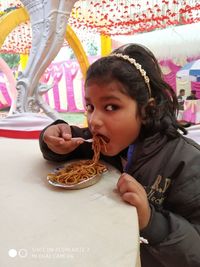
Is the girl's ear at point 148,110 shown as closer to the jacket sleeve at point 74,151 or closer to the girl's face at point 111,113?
the girl's face at point 111,113

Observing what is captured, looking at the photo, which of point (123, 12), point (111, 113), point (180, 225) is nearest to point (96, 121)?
point (111, 113)

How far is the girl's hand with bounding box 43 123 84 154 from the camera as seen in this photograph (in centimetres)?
72

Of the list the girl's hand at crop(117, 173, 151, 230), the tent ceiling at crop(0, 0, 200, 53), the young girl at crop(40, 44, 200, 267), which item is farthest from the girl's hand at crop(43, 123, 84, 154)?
the tent ceiling at crop(0, 0, 200, 53)

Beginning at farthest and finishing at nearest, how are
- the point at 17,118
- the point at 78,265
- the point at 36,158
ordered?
the point at 17,118, the point at 36,158, the point at 78,265

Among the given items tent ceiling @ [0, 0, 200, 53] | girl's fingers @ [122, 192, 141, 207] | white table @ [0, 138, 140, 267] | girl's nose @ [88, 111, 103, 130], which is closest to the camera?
white table @ [0, 138, 140, 267]

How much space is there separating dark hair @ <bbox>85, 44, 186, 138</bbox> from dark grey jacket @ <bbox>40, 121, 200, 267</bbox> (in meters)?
0.04

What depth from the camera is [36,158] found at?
770 millimetres

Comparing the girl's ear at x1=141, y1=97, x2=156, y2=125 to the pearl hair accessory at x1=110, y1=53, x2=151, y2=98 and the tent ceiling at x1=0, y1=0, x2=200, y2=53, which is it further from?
the tent ceiling at x1=0, y1=0, x2=200, y2=53

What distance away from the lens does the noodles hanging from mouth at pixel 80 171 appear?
581 millimetres

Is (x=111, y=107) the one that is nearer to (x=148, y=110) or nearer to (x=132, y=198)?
(x=148, y=110)

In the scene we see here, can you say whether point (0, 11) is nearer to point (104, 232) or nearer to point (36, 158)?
point (36, 158)

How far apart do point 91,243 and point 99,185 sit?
0.69ft

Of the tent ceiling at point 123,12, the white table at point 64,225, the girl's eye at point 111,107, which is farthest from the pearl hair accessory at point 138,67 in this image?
the tent ceiling at point 123,12

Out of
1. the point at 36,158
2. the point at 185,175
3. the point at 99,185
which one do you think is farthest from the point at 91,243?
the point at 36,158
